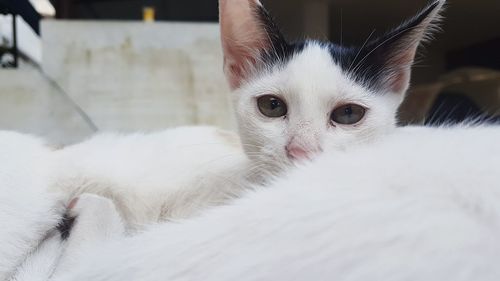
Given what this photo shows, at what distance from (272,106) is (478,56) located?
3.45m

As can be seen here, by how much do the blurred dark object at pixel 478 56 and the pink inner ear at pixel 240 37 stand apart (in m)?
3.25

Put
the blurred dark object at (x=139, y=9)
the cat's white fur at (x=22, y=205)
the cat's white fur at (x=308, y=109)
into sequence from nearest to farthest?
1. the cat's white fur at (x=22, y=205)
2. the cat's white fur at (x=308, y=109)
3. the blurred dark object at (x=139, y=9)

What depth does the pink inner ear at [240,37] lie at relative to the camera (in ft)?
2.52

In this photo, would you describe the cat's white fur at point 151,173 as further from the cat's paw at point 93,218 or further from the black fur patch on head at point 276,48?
the black fur patch on head at point 276,48

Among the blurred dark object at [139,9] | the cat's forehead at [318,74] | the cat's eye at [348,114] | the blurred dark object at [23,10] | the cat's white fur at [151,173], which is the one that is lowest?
the cat's white fur at [151,173]

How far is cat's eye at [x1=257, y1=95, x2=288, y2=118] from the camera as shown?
717 millimetres

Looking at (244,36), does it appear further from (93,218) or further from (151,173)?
(93,218)

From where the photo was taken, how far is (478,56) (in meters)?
3.71

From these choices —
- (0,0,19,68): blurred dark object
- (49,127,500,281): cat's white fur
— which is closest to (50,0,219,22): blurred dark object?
(0,0,19,68): blurred dark object

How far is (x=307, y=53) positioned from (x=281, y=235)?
460 mm

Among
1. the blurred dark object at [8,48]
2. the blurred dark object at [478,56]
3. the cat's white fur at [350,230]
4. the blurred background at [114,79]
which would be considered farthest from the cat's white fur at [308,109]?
the blurred dark object at [478,56]

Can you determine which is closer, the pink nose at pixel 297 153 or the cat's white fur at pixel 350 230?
the cat's white fur at pixel 350 230

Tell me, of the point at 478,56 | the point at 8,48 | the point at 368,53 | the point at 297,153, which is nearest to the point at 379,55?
the point at 368,53

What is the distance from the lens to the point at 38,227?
0.60 m
